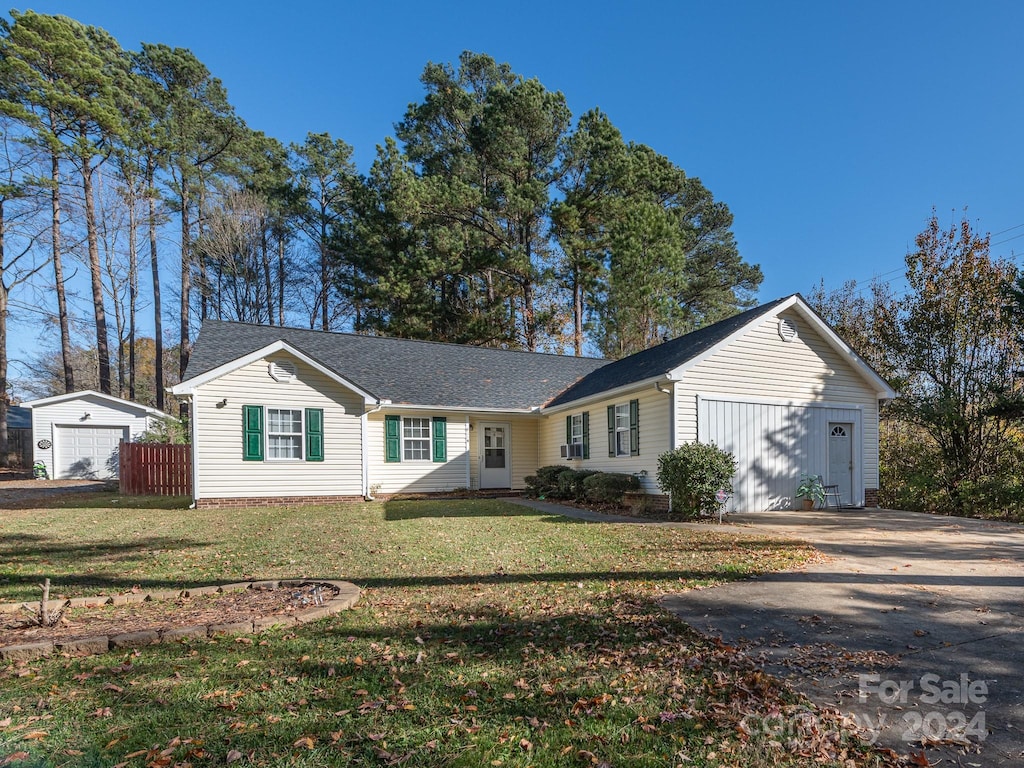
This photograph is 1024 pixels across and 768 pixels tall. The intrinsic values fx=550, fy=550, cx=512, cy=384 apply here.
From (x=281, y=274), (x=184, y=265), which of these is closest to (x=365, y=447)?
(x=281, y=274)

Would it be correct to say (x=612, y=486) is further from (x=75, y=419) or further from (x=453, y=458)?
(x=75, y=419)

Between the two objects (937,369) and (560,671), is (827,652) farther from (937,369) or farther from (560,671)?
(937,369)

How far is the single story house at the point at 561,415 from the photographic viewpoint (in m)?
12.5

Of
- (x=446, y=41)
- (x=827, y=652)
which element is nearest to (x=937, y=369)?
(x=827, y=652)

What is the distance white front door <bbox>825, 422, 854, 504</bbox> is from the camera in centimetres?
1327

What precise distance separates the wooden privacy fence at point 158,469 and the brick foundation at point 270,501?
3.77 metres

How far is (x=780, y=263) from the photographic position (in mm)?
33531

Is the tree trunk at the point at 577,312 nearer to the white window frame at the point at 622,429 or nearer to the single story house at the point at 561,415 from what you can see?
the single story house at the point at 561,415

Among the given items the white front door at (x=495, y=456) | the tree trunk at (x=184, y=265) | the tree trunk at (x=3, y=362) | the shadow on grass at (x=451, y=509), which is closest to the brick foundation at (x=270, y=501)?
the shadow on grass at (x=451, y=509)

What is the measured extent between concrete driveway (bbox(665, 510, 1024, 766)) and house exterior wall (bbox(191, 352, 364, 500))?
11.2 meters

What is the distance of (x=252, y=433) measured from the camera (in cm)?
1352

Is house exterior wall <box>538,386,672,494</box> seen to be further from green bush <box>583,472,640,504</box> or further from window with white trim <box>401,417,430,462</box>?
window with white trim <box>401,417,430,462</box>

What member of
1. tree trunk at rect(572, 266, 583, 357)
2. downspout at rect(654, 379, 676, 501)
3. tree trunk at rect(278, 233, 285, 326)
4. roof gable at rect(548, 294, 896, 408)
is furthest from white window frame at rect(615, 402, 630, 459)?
tree trunk at rect(278, 233, 285, 326)

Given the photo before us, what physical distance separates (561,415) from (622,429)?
323 centimetres
